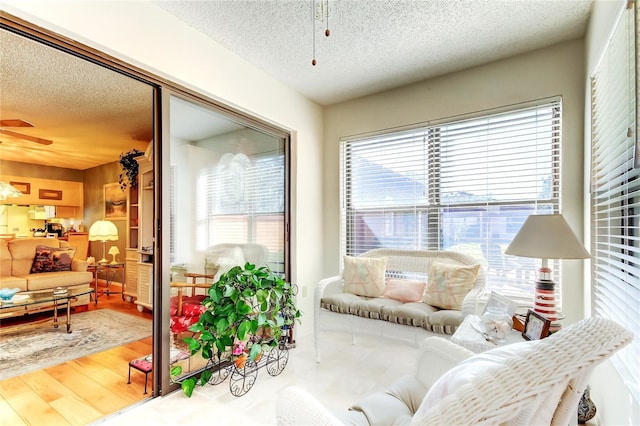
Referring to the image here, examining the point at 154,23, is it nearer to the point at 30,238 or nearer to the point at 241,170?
the point at 241,170

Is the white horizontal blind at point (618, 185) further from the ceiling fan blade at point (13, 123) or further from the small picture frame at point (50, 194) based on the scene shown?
the small picture frame at point (50, 194)

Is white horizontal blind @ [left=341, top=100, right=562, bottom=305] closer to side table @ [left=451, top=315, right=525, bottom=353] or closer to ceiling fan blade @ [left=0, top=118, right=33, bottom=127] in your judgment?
side table @ [left=451, top=315, right=525, bottom=353]

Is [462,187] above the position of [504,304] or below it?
above

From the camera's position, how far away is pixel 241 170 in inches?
118

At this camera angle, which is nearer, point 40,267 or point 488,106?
point 40,267

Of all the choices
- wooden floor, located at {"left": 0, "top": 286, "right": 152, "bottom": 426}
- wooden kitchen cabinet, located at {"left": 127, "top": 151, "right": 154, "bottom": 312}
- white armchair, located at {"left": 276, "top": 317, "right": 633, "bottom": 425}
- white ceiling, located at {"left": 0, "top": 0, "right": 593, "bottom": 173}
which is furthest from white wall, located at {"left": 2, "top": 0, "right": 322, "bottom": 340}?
white armchair, located at {"left": 276, "top": 317, "right": 633, "bottom": 425}

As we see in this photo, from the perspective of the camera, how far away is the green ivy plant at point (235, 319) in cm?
220

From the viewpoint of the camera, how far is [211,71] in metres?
2.47

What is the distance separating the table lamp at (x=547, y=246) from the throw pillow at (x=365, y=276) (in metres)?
1.26

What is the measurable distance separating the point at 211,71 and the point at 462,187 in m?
2.45

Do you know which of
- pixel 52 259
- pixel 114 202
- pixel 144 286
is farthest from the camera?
pixel 114 202

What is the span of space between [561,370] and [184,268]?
2330mm

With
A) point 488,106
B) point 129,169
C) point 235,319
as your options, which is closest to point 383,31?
point 488,106

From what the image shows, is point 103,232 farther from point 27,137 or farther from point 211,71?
point 211,71
